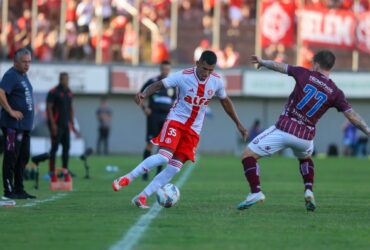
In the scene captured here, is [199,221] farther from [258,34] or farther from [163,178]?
[258,34]

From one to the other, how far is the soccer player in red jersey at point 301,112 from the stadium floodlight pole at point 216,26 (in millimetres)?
30469

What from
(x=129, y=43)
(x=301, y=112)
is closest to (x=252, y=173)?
(x=301, y=112)

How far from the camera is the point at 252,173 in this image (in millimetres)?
11641

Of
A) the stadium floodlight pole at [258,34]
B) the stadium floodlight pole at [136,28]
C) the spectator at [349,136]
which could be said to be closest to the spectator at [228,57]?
the stadium floodlight pole at [258,34]

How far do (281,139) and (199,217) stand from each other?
62.4 inches

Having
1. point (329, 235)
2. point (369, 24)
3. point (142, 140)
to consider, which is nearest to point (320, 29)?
point (369, 24)

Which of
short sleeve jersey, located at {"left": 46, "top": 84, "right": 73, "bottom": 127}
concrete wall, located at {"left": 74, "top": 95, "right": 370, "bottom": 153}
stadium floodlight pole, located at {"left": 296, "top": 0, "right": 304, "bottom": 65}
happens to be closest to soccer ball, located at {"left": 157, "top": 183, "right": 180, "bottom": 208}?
short sleeve jersey, located at {"left": 46, "top": 84, "right": 73, "bottom": 127}

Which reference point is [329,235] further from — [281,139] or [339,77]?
[339,77]

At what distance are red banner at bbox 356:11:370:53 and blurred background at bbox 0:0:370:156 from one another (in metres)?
0.04

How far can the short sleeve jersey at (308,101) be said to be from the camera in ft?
38.1

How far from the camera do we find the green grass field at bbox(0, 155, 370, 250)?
8406 millimetres

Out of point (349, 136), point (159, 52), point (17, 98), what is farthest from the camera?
point (159, 52)

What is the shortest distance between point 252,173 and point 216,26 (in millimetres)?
30999

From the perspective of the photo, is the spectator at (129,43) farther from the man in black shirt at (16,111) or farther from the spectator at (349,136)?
the man in black shirt at (16,111)
